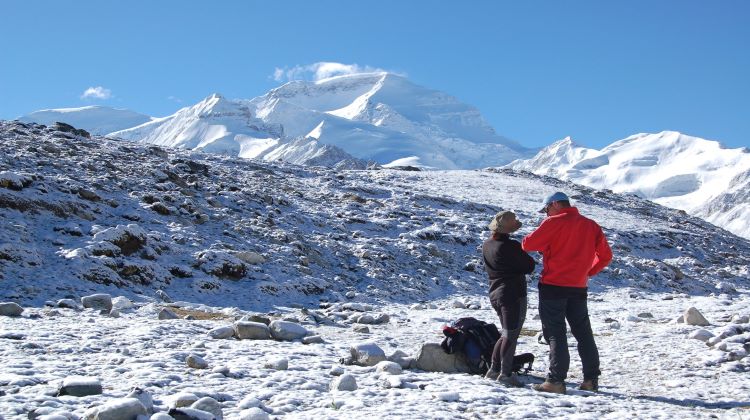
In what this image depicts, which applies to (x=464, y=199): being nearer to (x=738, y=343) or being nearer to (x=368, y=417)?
(x=738, y=343)

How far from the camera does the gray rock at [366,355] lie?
28.2 ft

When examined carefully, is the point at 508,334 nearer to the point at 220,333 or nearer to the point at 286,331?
the point at 286,331

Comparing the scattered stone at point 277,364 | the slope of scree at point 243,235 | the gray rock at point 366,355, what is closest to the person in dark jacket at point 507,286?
the gray rock at point 366,355

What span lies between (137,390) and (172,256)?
11342 millimetres

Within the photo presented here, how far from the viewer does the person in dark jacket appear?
26.5 ft

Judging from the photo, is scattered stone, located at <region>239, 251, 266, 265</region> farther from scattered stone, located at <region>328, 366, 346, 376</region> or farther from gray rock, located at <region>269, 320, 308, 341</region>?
scattered stone, located at <region>328, 366, 346, 376</region>

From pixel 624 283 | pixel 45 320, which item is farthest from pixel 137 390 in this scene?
pixel 624 283

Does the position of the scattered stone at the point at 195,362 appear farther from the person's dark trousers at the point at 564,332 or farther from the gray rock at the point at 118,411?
the person's dark trousers at the point at 564,332

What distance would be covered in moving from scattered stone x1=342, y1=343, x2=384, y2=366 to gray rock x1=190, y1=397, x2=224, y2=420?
2792 millimetres

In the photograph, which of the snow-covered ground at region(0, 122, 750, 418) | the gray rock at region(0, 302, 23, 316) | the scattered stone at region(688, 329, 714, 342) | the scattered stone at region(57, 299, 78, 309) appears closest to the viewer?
the snow-covered ground at region(0, 122, 750, 418)

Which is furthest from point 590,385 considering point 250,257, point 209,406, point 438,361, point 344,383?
point 250,257

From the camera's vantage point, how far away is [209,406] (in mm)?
6055

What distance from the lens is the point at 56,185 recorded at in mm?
19422

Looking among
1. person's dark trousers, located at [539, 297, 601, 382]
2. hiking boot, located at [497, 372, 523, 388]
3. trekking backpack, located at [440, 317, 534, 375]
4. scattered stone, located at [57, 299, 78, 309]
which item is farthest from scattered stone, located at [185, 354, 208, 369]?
scattered stone, located at [57, 299, 78, 309]
